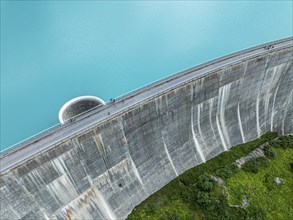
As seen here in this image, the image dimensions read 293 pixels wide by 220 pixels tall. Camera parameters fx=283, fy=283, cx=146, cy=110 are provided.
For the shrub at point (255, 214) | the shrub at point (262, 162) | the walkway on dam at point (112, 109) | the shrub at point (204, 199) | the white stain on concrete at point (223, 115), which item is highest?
the walkway on dam at point (112, 109)

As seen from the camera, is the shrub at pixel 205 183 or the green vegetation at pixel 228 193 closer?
the green vegetation at pixel 228 193

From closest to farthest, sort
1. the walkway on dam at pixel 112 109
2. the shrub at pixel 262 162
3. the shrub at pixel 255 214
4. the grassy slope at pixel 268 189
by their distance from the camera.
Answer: the walkway on dam at pixel 112 109
the shrub at pixel 255 214
the grassy slope at pixel 268 189
the shrub at pixel 262 162

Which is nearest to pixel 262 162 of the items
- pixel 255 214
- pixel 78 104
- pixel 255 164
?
pixel 255 164

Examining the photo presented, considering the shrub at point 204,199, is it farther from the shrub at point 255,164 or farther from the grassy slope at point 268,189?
the shrub at point 255,164

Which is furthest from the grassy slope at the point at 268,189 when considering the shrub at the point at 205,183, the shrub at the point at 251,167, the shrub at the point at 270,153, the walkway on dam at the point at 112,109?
the walkway on dam at the point at 112,109

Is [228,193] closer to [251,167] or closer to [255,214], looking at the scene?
[255,214]

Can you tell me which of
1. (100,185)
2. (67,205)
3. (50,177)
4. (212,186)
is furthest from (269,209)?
(50,177)
